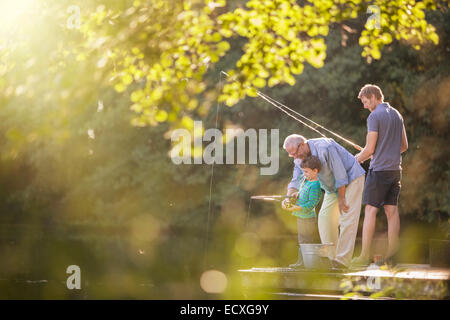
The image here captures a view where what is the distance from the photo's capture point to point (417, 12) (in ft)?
22.9

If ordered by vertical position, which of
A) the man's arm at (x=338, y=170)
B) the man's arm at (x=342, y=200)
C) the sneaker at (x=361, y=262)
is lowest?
the sneaker at (x=361, y=262)

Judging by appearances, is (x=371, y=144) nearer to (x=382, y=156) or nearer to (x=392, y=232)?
(x=382, y=156)

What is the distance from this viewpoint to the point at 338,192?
865 centimetres

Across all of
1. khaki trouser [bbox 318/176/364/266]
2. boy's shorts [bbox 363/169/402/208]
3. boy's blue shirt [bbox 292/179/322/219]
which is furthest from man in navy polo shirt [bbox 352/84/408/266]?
boy's blue shirt [bbox 292/179/322/219]

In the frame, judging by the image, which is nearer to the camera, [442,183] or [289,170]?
[442,183]

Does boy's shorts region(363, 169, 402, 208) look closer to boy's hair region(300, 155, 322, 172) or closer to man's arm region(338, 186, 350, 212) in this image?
man's arm region(338, 186, 350, 212)

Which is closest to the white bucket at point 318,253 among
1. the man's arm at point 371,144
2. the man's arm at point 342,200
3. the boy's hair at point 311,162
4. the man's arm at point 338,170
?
the man's arm at point 342,200

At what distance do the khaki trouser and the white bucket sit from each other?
78 mm

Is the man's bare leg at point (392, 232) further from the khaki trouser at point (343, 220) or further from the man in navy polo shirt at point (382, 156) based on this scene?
the khaki trouser at point (343, 220)

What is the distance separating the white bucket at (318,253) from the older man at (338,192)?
0.10m

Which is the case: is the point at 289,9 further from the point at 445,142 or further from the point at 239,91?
the point at 445,142

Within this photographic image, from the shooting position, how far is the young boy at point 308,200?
28.0 ft
